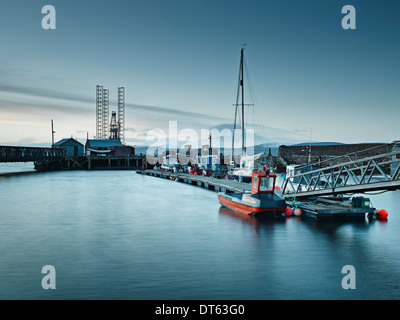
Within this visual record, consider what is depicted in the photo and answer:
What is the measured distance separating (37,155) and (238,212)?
99.1m

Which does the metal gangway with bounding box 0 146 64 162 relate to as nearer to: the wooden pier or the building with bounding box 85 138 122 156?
the building with bounding box 85 138 122 156

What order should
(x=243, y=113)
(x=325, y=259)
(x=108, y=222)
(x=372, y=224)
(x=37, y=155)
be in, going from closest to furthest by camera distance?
(x=325, y=259) < (x=372, y=224) < (x=108, y=222) < (x=243, y=113) < (x=37, y=155)

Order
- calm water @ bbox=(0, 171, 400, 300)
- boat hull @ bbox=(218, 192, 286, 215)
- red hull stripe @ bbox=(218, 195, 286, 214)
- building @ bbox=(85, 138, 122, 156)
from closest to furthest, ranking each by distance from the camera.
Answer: calm water @ bbox=(0, 171, 400, 300), boat hull @ bbox=(218, 192, 286, 215), red hull stripe @ bbox=(218, 195, 286, 214), building @ bbox=(85, 138, 122, 156)

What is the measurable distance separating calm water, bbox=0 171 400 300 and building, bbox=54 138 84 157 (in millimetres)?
105205

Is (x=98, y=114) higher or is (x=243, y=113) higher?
(x=98, y=114)

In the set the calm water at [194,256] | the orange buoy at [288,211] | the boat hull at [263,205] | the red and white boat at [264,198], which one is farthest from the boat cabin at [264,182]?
the calm water at [194,256]

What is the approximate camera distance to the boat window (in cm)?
3012

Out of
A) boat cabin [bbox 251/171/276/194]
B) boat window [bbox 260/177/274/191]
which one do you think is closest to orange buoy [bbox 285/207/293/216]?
boat cabin [bbox 251/171/276/194]

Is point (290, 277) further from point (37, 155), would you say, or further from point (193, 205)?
point (37, 155)

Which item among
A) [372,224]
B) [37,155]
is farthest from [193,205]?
[37,155]

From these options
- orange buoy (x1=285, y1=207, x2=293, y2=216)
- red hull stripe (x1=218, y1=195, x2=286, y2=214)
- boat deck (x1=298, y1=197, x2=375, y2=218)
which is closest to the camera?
boat deck (x1=298, y1=197, x2=375, y2=218)

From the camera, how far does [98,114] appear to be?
188 metres

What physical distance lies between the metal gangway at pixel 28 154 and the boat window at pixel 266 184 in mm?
85236

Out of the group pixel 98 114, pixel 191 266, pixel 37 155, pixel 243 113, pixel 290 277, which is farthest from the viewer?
pixel 98 114
